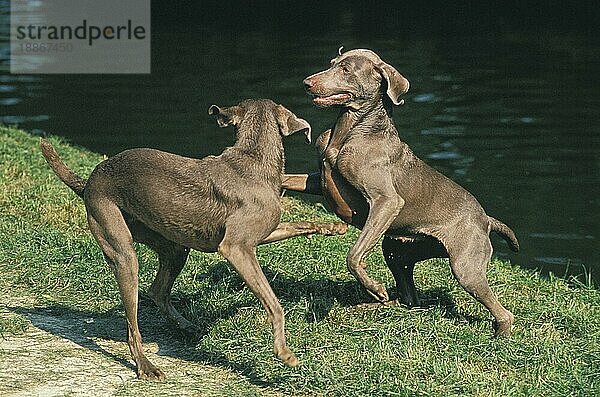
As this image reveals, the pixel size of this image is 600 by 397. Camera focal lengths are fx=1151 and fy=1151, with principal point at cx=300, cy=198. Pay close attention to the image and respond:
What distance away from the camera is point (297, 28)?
30.2 m

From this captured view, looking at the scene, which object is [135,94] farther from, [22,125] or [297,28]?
[297,28]

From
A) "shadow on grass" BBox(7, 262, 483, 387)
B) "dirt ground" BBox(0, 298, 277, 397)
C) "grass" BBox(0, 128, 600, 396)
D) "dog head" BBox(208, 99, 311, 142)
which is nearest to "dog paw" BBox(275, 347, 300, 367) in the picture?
"grass" BBox(0, 128, 600, 396)

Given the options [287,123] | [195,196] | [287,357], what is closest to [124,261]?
[195,196]

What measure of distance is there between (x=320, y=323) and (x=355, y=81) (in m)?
1.50

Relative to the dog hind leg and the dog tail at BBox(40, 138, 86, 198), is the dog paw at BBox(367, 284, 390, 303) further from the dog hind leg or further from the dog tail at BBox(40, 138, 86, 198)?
the dog tail at BBox(40, 138, 86, 198)

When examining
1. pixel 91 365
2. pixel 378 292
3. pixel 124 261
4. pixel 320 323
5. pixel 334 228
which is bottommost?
pixel 91 365

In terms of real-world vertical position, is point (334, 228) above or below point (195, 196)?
below

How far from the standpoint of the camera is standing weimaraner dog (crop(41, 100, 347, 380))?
6484 millimetres

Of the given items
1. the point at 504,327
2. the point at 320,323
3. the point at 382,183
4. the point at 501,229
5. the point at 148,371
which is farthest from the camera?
the point at 501,229

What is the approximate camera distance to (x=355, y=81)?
694cm

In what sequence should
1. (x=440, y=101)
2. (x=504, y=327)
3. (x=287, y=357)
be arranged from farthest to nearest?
(x=440, y=101) < (x=504, y=327) < (x=287, y=357)

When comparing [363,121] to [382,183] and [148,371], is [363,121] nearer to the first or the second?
[382,183]

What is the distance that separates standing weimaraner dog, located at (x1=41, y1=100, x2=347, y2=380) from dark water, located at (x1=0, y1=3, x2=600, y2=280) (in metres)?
3.94

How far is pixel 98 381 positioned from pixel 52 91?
1468cm
